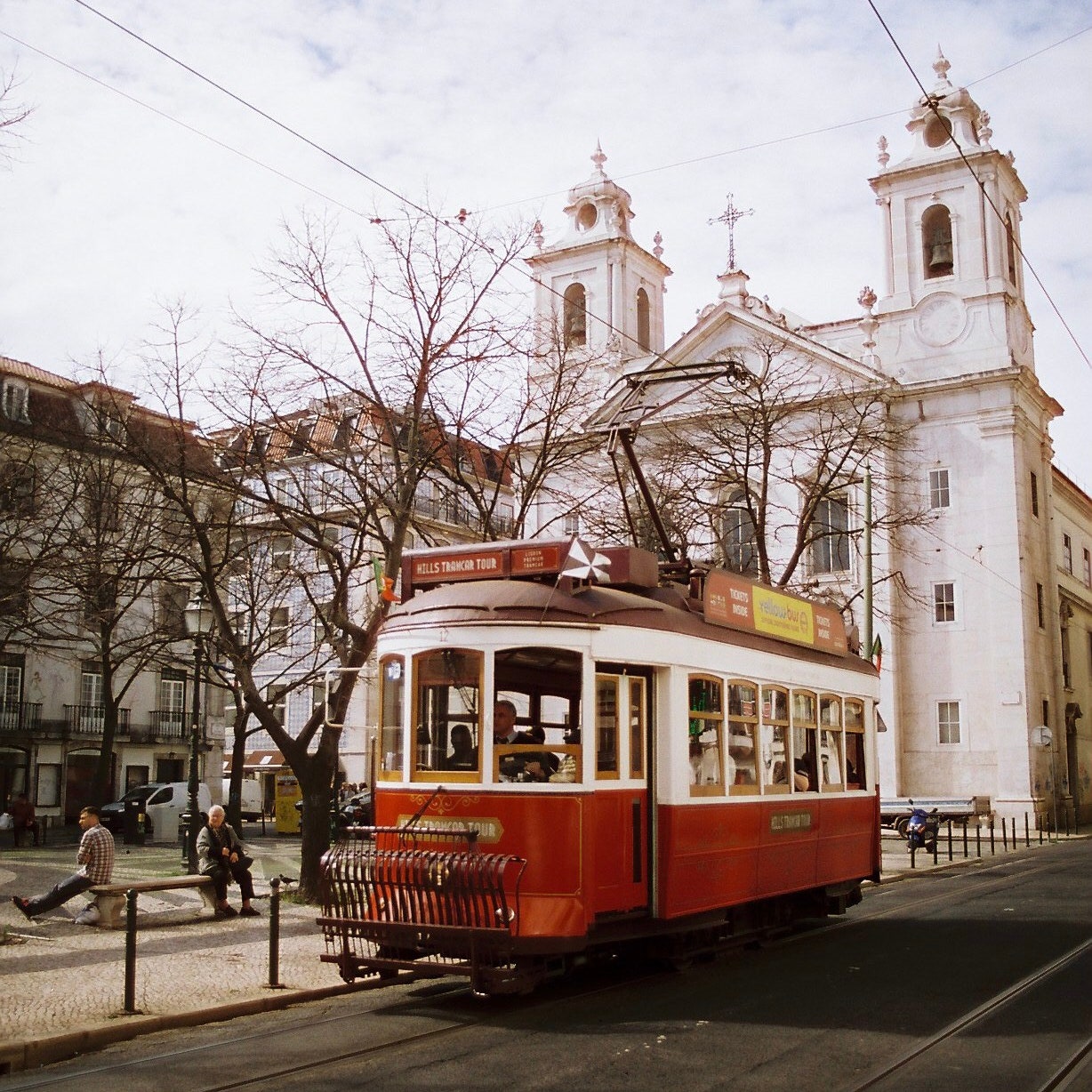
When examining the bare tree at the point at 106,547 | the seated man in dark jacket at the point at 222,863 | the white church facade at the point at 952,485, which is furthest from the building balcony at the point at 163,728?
the seated man in dark jacket at the point at 222,863

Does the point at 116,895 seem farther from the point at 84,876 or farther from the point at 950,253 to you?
the point at 950,253

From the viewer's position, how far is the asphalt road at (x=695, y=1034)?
759 centimetres

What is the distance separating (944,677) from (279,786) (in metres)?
21.5

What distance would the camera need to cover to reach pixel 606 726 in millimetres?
10320

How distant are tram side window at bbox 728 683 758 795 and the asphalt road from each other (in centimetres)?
167

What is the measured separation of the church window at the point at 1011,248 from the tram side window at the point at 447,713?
129ft

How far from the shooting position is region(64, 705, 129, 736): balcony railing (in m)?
42.3

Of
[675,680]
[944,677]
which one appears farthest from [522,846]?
[944,677]

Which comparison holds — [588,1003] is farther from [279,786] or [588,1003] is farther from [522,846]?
[279,786]

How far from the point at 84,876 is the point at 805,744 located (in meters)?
8.20

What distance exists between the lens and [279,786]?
118 ft

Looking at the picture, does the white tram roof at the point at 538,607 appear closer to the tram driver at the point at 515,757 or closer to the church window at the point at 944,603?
the tram driver at the point at 515,757

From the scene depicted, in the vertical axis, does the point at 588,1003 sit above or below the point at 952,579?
below

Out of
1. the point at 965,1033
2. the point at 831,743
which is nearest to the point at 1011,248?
the point at 831,743
